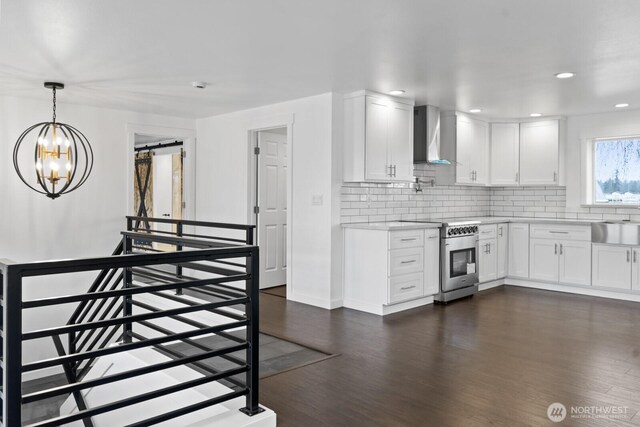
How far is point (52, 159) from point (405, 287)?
14.1 ft

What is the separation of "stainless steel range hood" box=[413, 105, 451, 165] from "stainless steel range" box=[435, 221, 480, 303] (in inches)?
36.0

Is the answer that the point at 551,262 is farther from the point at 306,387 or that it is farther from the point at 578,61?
the point at 306,387

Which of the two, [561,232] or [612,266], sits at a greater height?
[561,232]

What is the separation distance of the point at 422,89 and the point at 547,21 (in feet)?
6.85

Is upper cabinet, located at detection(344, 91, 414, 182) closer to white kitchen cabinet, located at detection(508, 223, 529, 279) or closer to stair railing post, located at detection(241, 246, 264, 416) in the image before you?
white kitchen cabinet, located at detection(508, 223, 529, 279)

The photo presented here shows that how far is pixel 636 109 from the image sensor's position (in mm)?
6395

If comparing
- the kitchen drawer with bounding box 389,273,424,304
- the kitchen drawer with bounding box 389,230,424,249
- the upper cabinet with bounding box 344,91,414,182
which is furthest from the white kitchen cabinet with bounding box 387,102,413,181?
the kitchen drawer with bounding box 389,273,424,304

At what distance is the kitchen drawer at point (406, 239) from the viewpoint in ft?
17.0

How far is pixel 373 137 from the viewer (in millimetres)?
5516

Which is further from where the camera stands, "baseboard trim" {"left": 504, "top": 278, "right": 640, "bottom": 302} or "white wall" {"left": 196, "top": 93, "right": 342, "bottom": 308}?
"baseboard trim" {"left": 504, "top": 278, "right": 640, "bottom": 302}

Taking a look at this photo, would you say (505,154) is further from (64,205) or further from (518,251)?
(64,205)

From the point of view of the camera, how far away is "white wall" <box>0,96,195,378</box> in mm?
5621

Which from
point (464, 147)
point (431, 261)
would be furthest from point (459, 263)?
point (464, 147)

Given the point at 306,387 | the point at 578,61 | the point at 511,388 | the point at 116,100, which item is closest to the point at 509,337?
the point at 511,388
